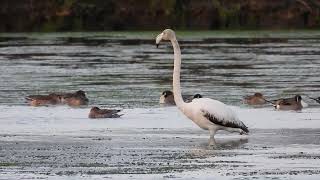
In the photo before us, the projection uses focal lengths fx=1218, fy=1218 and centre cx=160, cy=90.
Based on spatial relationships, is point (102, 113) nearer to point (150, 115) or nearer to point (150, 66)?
point (150, 115)

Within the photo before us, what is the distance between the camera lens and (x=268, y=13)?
68.9 metres

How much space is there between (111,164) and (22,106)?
29.2ft

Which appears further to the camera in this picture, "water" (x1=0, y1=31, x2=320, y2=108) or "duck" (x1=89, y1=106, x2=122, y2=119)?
"water" (x1=0, y1=31, x2=320, y2=108)

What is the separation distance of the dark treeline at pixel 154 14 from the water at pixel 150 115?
15.3 meters

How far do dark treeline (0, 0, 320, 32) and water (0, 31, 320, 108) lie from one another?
30.9ft

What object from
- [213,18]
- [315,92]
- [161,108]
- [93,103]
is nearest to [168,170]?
[161,108]

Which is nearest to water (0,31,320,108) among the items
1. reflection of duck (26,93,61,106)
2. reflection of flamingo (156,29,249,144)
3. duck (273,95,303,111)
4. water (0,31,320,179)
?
water (0,31,320,179)

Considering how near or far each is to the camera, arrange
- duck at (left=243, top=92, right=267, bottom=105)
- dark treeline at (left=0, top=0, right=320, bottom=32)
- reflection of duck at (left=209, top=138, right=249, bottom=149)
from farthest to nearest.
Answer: dark treeline at (left=0, top=0, right=320, bottom=32), duck at (left=243, top=92, right=267, bottom=105), reflection of duck at (left=209, top=138, right=249, bottom=149)

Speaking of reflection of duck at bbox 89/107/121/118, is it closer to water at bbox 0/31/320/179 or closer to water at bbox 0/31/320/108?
water at bbox 0/31/320/179

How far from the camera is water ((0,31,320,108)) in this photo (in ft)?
88.0

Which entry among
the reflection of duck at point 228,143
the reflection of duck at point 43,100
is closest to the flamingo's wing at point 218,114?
the reflection of duck at point 228,143

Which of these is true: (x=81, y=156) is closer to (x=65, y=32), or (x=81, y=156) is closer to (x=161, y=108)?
(x=161, y=108)

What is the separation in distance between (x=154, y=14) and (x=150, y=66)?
35.4 meters

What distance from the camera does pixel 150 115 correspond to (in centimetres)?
2134
